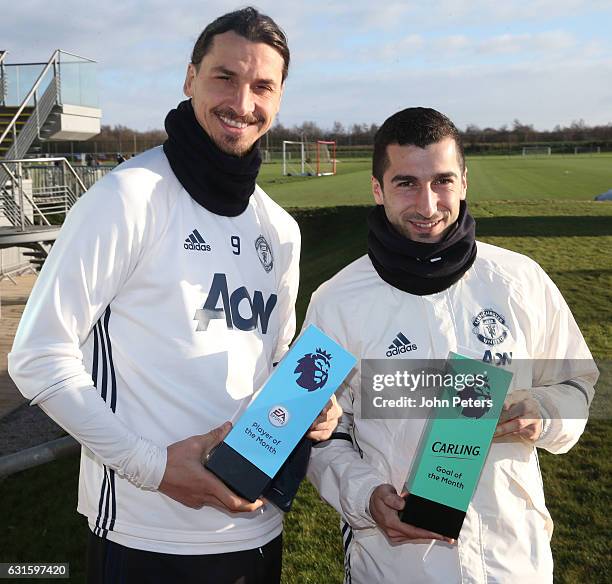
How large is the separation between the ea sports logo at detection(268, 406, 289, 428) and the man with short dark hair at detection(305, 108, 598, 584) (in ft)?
1.28

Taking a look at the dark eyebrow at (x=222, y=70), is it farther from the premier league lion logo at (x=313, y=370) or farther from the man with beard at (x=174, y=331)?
the premier league lion logo at (x=313, y=370)

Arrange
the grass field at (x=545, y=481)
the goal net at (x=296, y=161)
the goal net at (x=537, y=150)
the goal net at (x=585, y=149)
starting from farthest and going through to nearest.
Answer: the goal net at (x=585, y=149)
the goal net at (x=537, y=150)
the goal net at (x=296, y=161)
the grass field at (x=545, y=481)

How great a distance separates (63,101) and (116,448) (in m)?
19.7

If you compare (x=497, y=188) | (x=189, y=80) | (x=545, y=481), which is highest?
(x=189, y=80)

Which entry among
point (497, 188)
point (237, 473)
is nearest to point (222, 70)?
point (237, 473)

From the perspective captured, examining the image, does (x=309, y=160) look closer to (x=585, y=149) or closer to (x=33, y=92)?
(x=33, y=92)

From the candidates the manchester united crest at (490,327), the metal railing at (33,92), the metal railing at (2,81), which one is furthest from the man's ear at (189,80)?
the metal railing at (2,81)

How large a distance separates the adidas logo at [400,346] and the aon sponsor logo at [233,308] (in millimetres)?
426

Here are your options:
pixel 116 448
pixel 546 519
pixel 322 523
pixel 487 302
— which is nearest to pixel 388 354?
pixel 487 302

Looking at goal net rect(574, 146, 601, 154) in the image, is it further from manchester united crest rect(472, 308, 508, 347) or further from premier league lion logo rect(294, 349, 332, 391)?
premier league lion logo rect(294, 349, 332, 391)

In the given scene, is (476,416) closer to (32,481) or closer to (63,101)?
(32,481)

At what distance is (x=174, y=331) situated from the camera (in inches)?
85.0

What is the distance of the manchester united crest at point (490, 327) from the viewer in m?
2.33

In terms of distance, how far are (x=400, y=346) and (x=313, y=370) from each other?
0.44m
